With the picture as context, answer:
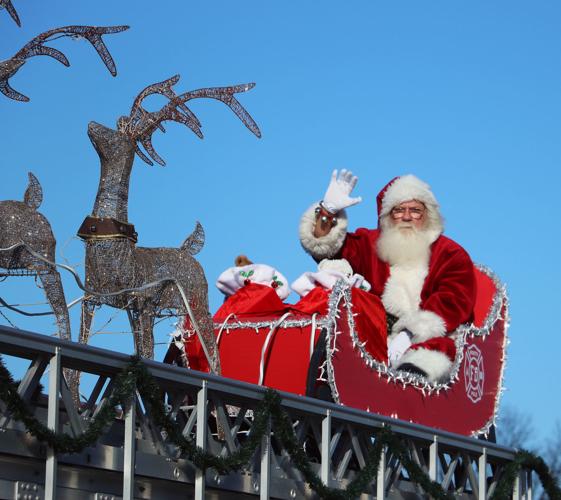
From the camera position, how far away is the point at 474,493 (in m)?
9.34

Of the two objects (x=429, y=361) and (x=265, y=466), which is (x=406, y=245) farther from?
(x=265, y=466)

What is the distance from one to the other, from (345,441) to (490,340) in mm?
2162

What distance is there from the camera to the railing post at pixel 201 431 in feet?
22.2

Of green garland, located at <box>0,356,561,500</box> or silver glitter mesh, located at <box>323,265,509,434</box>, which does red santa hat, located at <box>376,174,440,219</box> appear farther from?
green garland, located at <box>0,356,561,500</box>

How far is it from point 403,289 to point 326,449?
2410 millimetres

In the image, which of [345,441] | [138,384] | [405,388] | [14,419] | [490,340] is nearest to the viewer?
[14,419]

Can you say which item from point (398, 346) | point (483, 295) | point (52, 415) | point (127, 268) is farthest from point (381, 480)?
point (52, 415)

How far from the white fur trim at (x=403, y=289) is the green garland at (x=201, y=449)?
1.58 meters

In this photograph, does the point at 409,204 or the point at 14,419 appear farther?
the point at 409,204

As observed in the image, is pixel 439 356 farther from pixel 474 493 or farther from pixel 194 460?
pixel 194 460

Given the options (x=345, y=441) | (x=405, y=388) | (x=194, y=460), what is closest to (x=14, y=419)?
(x=194, y=460)

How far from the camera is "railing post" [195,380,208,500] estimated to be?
6.78 m

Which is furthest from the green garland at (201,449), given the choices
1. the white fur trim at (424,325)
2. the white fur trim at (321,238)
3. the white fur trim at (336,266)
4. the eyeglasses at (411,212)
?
the eyeglasses at (411,212)

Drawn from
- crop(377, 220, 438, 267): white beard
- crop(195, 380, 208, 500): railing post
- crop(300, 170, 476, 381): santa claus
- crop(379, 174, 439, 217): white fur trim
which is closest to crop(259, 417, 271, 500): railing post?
crop(195, 380, 208, 500): railing post
